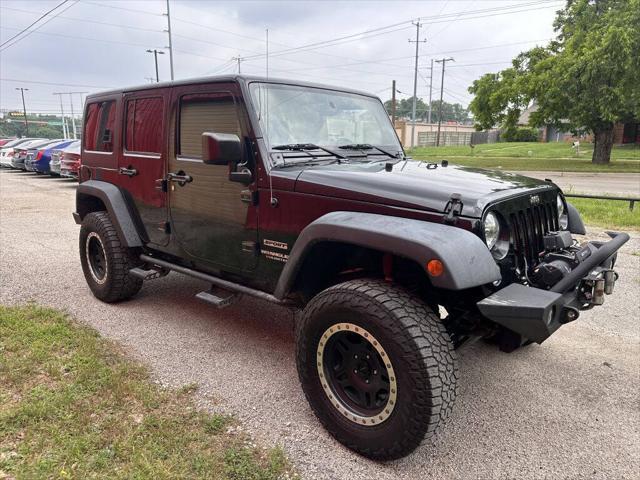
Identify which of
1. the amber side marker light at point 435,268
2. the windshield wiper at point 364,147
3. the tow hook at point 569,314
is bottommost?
the tow hook at point 569,314

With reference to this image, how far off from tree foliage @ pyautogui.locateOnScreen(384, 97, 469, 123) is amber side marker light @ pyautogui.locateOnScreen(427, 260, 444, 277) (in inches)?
3408

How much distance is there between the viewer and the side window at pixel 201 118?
130 inches

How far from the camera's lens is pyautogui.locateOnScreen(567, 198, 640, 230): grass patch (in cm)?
785

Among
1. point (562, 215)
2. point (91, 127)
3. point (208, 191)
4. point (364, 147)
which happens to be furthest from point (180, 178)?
point (562, 215)

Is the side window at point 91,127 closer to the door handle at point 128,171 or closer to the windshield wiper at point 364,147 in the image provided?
the door handle at point 128,171

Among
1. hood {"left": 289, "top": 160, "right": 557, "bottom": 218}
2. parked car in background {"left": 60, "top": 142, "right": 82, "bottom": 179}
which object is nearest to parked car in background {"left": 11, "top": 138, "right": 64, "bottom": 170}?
parked car in background {"left": 60, "top": 142, "right": 82, "bottom": 179}

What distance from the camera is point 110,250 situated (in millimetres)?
4359

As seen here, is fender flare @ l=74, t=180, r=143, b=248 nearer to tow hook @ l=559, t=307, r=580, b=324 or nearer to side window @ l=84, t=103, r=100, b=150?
side window @ l=84, t=103, r=100, b=150

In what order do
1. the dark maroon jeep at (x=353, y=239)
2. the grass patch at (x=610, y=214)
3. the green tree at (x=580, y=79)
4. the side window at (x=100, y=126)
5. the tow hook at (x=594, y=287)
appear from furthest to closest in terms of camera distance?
1. the green tree at (x=580, y=79)
2. the grass patch at (x=610, y=214)
3. the side window at (x=100, y=126)
4. the tow hook at (x=594, y=287)
5. the dark maroon jeep at (x=353, y=239)

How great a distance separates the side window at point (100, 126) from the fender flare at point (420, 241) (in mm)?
2824

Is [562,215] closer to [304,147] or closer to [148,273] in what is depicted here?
[304,147]

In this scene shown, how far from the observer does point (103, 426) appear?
2656 mm

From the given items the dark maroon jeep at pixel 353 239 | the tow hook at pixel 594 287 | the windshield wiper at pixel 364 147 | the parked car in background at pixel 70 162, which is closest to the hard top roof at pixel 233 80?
the dark maroon jeep at pixel 353 239

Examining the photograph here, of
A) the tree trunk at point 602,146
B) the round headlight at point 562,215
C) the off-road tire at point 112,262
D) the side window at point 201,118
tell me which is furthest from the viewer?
the tree trunk at point 602,146
